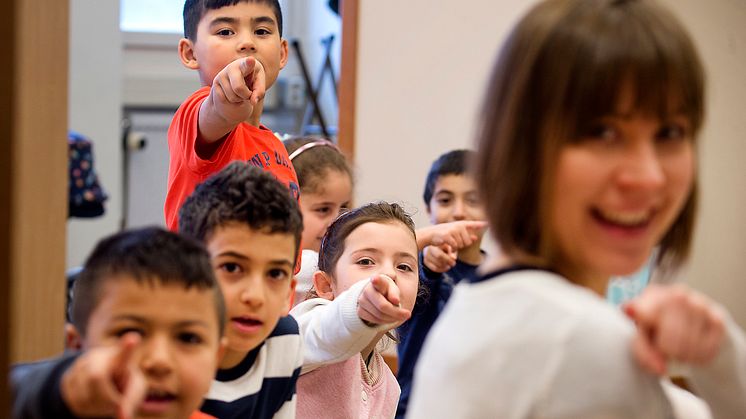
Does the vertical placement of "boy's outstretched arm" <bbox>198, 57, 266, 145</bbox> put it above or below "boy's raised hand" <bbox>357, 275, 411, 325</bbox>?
above

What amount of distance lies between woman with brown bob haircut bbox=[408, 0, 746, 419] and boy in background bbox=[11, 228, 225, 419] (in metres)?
0.24

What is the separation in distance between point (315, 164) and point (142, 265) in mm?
1401

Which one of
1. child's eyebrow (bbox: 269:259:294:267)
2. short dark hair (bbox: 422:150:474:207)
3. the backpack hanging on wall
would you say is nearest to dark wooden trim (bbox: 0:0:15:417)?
child's eyebrow (bbox: 269:259:294:267)

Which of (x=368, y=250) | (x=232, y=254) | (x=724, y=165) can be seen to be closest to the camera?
(x=232, y=254)

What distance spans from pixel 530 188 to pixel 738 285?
11.0 feet

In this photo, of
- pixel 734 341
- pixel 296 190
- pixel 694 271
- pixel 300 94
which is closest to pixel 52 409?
pixel 734 341

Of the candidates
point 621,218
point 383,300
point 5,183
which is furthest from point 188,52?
point 621,218

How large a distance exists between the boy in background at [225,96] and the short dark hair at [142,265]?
43 cm

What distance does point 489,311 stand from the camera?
0.72 meters

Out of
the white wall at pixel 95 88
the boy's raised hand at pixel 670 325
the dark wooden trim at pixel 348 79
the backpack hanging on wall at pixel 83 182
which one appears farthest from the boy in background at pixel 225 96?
the white wall at pixel 95 88

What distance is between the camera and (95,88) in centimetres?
402

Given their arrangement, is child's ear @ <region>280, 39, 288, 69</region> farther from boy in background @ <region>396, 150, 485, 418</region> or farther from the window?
the window

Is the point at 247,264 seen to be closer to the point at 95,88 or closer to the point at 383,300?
the point at 383,300

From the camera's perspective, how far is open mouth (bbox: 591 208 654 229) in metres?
0.76
